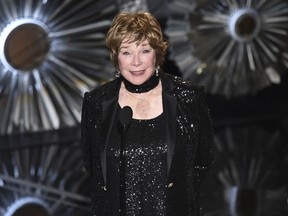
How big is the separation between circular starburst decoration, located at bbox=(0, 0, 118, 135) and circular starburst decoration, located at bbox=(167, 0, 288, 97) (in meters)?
0.70

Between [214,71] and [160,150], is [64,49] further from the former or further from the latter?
[160,150]

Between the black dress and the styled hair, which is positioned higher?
the styled hair

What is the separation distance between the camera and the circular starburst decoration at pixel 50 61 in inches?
208

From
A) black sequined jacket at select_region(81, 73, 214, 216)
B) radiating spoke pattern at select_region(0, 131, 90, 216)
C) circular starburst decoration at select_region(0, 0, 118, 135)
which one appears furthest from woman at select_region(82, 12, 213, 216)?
circular starburst decoration at select_region(0, 0, 118, 135)

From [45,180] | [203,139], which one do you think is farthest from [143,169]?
[45,180]

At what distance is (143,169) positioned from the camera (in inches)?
84.1

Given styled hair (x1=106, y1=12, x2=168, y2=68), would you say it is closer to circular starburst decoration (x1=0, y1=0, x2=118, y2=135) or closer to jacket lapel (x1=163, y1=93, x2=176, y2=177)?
jacket lapel (x1=163, y1=93, x2=176, y2=177)

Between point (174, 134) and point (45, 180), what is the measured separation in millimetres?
2480

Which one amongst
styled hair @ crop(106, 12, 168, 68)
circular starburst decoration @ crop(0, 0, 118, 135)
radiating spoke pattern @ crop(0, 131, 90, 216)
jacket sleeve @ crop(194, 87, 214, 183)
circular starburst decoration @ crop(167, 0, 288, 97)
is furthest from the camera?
circular starburst decoration @ crop(167, 0, 288, 97)

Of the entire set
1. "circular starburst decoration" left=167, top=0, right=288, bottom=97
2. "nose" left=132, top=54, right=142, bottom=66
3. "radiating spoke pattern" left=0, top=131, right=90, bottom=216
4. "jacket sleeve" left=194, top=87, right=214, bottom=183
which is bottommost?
"jacket sleeve" left=194, top=87, right=214, bottom=183

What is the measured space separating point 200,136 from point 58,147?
325 centimetres

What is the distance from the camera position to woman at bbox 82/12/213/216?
2.10m

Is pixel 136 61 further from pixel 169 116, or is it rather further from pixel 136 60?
pixel 169 116

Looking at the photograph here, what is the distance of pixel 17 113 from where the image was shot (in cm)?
540
